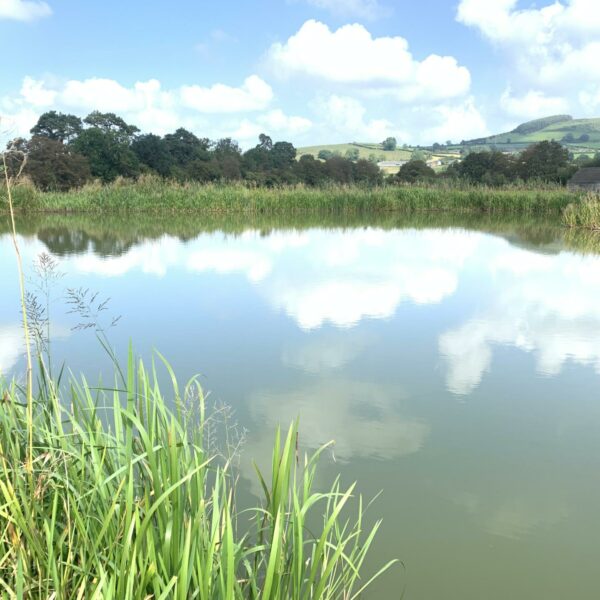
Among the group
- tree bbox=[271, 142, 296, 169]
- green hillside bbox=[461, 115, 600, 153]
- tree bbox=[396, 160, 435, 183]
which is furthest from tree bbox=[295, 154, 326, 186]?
green hillside bbox=[461, 115, 600, 153]

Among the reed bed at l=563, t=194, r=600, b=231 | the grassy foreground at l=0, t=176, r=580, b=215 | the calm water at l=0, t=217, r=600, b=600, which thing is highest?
the grassy foreground at l=0, t=176, r=580, b=215

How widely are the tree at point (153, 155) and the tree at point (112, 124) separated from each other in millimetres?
1980

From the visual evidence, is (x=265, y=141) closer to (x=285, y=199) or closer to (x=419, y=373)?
(x=285, y=199)

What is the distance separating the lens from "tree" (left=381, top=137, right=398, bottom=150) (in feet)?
217

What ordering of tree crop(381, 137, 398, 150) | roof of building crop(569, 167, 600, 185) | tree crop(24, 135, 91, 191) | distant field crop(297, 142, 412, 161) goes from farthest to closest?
tree crop(381, 137, 398, 150) < distant field crop(297, 142, 412, 161) < roof of building crop(569, 167, 600, 185) < tree crop(24, 135, 91, 191)

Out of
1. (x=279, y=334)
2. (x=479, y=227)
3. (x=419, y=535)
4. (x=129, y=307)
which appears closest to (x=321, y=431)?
(x=419, y=535)

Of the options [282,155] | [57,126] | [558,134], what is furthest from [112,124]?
[558,134]

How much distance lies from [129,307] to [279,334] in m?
1.86

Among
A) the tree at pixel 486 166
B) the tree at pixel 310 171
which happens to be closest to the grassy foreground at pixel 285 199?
the tree at pixel 310 171

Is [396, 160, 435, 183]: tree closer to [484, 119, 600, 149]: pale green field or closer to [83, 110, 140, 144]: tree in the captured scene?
[83, 110, 140, 144]: tree

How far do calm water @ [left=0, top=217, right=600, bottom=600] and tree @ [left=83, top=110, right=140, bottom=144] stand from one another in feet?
106

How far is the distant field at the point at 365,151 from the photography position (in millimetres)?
58875

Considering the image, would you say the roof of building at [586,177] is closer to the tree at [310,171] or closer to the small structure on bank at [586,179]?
the small structure on bank at [586,179]

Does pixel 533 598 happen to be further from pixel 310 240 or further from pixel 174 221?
pixel 174 221
